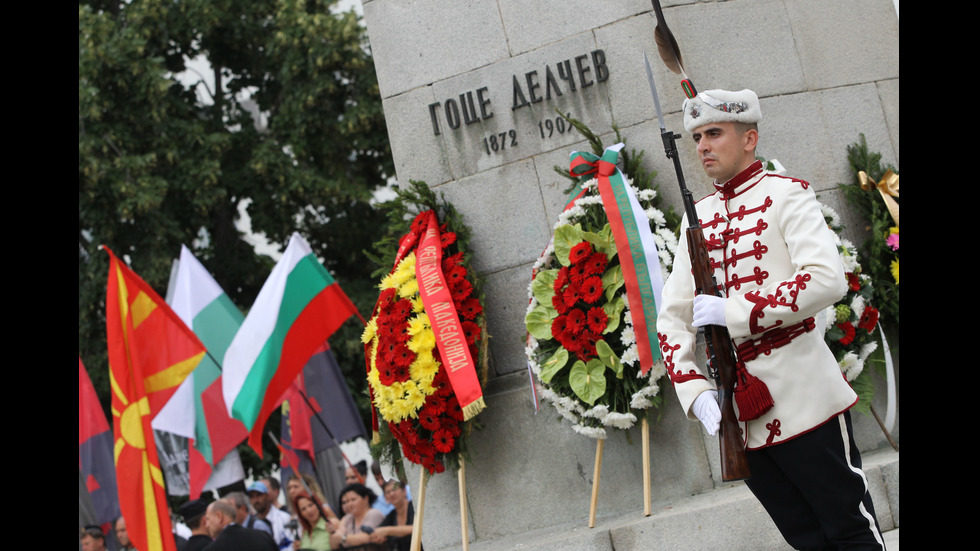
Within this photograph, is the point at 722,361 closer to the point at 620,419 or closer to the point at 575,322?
the point at 620,419

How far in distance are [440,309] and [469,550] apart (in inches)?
56.5

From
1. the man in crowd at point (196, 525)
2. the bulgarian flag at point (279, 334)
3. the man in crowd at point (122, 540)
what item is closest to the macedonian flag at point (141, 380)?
the bulgarian flag at point (279, 334)

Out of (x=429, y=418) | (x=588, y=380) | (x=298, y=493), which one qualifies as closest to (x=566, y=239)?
(x=588, y=380)

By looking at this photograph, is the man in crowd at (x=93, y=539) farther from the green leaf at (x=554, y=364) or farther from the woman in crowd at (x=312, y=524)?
the green leaf at (x=554, y=364)

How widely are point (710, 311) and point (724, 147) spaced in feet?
1.90

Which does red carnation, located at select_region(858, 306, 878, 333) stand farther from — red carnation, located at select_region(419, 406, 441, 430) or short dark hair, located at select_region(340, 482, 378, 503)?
short dark hair, located at select_region(340, 482, 378, 503)

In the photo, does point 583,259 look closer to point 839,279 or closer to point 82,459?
point 839,279

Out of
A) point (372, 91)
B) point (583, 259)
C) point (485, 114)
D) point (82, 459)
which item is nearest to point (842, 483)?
point (583, 259)

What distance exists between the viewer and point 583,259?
5348 mm

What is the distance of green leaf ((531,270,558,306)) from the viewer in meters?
5.48

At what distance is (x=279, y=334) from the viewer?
8211 millimetres

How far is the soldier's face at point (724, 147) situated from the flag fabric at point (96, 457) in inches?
333

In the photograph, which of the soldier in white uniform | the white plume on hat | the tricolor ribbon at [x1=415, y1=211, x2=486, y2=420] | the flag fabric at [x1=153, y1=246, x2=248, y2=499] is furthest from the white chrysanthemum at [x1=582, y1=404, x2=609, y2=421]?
the flag fabric at [x1=153, y1=246, x2=248, y2=499]

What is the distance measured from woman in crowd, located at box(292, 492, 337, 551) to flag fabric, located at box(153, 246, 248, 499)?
2.25ft
